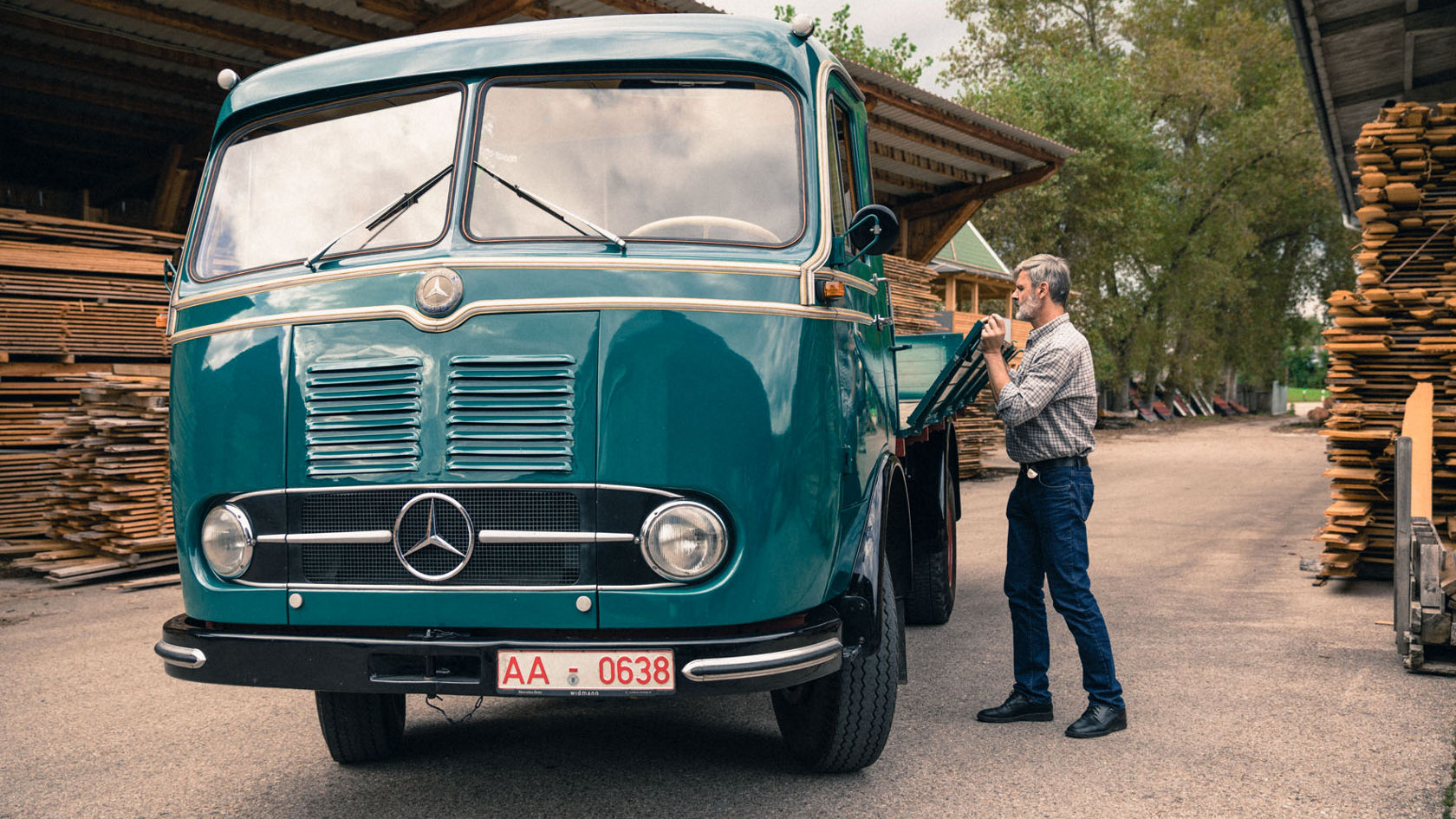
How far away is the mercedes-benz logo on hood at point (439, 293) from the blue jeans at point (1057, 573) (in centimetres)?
256

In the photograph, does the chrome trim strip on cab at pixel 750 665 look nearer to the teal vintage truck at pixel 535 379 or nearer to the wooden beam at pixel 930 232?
the teal vintage truck at pixel 535 379

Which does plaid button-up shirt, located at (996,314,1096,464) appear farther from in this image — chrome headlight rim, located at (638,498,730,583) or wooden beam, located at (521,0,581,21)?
wooden beam, located at (521,0,581,21)

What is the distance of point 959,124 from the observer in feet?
47.3

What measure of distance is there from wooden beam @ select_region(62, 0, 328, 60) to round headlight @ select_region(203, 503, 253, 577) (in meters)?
7.08

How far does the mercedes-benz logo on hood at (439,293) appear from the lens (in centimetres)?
340

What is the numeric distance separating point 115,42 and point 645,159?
8.93 meters

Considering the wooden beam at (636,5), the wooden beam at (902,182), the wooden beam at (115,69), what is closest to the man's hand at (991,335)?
the wooden beam at (636,5)

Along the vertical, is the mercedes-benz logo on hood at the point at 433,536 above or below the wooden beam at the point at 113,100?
below

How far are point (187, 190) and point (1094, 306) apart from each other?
2832 cm

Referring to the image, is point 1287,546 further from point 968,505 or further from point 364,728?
point 364,728

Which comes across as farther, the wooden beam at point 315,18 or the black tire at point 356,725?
the wooden beam at point 315,18

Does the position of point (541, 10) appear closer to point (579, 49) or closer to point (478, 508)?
point (579, 49)

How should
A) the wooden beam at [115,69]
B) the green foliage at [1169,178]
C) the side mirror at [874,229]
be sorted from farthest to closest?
the green foliage at [1169,178], the wooden beam at [115,69], the side mirror at [874,229]

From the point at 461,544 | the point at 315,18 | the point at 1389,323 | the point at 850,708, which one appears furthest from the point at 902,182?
the point at 461,544
